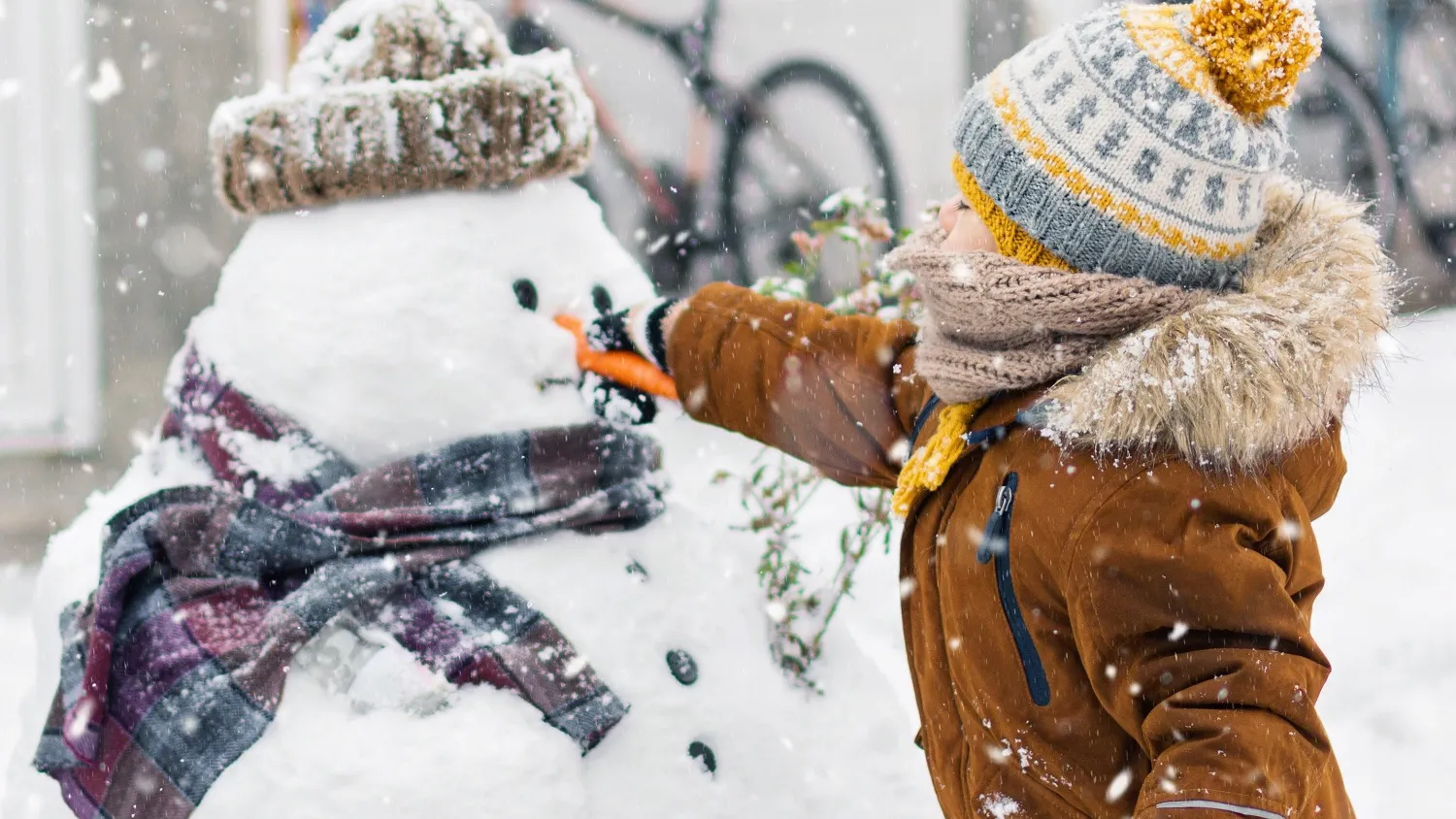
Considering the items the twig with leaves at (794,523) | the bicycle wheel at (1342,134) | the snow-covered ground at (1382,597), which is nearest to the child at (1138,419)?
the twig with leaves at (794,523)

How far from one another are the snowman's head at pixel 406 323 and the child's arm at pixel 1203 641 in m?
1.05

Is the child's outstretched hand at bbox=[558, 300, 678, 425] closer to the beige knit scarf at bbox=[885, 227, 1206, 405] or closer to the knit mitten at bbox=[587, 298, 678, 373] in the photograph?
the knit mitten at bbox=[587, 298, 678, 373]

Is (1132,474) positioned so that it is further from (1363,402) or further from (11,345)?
(11,345)

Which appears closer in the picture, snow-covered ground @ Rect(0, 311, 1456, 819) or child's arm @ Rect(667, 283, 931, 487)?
child's arm @ Rect(667, 283, 931, 487)

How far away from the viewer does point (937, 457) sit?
151 cm

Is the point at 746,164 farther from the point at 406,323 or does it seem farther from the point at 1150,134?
the point at 1150,134

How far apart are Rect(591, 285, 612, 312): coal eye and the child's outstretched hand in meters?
0.07

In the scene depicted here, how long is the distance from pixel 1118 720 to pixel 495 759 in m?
0.89

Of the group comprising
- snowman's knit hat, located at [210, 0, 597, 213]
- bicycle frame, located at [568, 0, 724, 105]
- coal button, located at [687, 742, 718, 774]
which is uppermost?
snowman's knit hat, located at [210, 0, 597, 213]

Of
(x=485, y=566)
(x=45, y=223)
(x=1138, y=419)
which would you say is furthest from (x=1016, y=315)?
(x=45, y=223)

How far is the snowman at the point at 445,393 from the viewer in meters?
1.72

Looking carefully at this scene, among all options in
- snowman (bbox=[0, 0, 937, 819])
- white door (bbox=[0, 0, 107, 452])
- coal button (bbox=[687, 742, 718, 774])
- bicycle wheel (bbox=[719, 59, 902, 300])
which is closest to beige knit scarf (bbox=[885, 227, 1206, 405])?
snowman (bbox=[0, 0, 937, 819])

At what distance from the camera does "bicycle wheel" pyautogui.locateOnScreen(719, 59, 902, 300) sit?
14.6 feet

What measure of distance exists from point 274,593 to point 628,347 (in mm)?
734
